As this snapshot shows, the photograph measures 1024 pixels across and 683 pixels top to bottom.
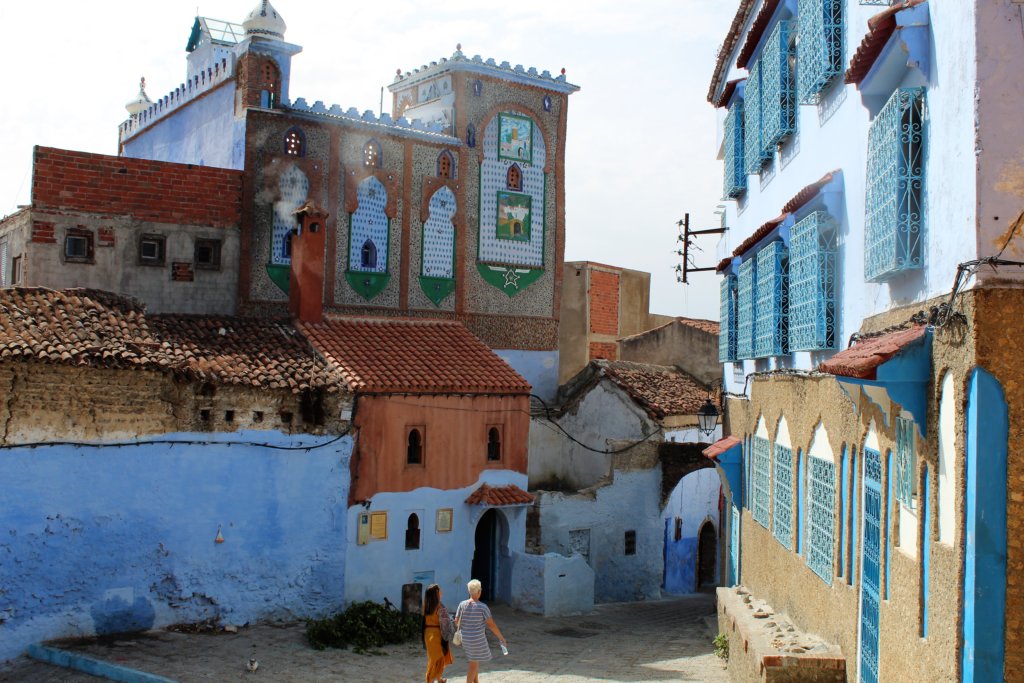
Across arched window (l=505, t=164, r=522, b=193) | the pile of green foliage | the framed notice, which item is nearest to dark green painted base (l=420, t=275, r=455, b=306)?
arched window (l=505, t=164, r=522, b=193)

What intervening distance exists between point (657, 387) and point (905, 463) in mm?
17484

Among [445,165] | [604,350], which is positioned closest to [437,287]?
[445,165]

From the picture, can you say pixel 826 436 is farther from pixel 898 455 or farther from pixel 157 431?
pixel 157 431

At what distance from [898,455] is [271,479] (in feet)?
37.9

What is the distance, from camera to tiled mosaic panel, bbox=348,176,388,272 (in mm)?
21875

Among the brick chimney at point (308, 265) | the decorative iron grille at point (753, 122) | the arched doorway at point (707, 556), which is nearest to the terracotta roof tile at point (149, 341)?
the brick chimney at point (308, 265)

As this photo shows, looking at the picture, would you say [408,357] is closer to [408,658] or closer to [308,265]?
[308,265]

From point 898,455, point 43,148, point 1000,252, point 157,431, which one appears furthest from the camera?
point 43,148

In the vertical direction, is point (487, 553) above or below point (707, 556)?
above

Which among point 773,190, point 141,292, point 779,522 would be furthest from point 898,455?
point 141,292

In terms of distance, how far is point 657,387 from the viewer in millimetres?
25203

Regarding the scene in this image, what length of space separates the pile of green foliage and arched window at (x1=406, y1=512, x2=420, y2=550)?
1.32m

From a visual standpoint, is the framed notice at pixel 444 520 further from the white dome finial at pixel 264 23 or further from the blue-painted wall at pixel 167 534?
the white dome finial at pixel 264 23

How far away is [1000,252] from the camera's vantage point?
21.3ft
